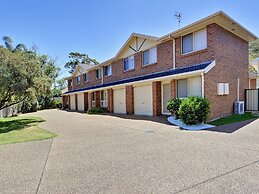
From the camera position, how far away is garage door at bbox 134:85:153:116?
16391 millimetres

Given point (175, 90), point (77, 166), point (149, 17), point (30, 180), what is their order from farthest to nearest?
point (149, 17) → point (175, 90) → point (77, 166) → point (30, 180)

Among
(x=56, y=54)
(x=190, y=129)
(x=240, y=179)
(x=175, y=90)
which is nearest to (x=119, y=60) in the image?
(x=175, y=90)

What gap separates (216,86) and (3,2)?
1436 cm

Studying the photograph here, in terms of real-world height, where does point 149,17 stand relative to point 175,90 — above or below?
above

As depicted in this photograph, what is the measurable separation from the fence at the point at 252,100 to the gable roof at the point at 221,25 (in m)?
4.36

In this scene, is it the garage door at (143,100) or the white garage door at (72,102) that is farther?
the white garage door at (72,102)

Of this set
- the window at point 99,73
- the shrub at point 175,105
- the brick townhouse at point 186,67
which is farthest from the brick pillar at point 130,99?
Answer: the window at point 99,73

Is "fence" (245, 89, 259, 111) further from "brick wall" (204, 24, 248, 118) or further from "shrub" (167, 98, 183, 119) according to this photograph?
"shrub" (167, 98, 183, 119)

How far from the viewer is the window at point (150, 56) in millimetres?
17031

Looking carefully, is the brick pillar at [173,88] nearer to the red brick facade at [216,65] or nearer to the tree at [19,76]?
the red brick facade at [216,65]

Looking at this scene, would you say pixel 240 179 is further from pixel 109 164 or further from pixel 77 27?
pixel 77 27

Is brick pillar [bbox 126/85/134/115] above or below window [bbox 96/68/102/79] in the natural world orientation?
below

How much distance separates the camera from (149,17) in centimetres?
1655

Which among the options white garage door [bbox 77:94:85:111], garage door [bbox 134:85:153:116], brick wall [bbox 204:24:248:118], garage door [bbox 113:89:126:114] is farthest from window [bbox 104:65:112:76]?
brick wall [bbox 204:24:248:118]
